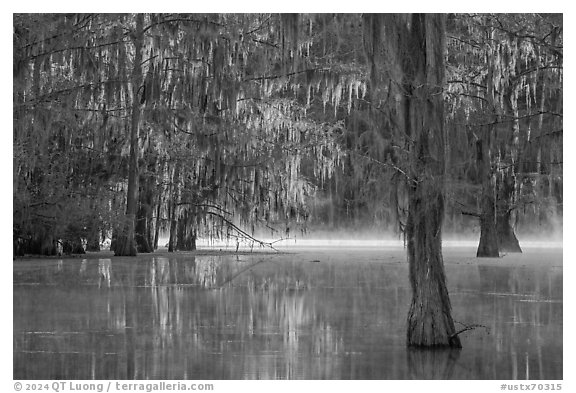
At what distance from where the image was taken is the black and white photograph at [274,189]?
6.37 meters

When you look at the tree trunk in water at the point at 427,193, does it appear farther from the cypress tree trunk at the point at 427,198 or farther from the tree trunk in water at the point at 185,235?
the tree trunk in water at the point at 185,235

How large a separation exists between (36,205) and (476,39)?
34.7 ft

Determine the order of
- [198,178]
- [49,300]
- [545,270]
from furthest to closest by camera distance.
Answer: [198,178] < [545,270] < [49,300]

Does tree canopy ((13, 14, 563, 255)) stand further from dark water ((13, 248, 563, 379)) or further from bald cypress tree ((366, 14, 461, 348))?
bald cypress tree ((366, 14, 461, 348))

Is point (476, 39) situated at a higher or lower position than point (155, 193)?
higher

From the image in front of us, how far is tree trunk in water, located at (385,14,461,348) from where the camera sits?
641 cm

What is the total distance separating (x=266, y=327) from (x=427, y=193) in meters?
1.97

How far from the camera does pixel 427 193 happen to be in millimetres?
6457

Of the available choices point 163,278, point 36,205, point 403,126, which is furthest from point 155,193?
point 403,126

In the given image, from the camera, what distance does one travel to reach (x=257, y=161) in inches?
888

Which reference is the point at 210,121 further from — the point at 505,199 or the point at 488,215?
the point at 505,199

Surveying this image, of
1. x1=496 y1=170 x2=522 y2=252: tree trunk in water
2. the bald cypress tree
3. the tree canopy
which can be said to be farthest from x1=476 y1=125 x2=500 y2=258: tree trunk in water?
the bald cypress tree

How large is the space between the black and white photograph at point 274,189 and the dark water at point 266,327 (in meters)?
0.04
